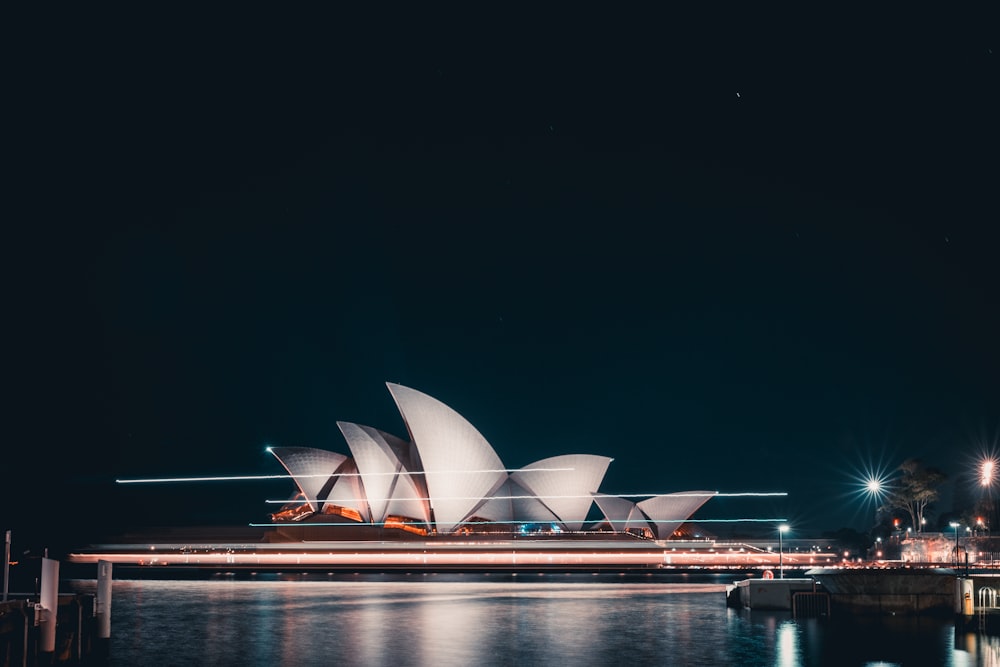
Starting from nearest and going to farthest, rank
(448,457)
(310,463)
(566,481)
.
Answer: (448,457) < (310,463) < (566,481)

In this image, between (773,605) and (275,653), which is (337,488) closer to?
(773,605)

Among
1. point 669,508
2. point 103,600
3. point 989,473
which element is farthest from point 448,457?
point 103,600

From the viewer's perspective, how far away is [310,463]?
9125cm

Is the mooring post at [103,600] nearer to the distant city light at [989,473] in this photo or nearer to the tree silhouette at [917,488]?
the distant city light at [989,473]

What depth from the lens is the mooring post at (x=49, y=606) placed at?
29141 mm

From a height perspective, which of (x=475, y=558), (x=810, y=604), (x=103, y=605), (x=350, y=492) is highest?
(x=350, y=492)

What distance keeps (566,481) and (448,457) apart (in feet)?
50.6

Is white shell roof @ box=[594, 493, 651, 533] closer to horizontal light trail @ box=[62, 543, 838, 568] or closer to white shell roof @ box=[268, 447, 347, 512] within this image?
horizontal light trail @ box=[62, 543, 838, 568]

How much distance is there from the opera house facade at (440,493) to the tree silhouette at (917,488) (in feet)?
59.9

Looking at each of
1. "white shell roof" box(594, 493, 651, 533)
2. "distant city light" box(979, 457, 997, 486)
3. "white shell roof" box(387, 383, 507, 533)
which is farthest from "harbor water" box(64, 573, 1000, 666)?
"white shell roof" box(594, 493, 651, 533)

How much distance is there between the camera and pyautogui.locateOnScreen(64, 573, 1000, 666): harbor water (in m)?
32.5

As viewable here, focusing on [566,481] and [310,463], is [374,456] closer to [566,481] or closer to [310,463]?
[310,463]

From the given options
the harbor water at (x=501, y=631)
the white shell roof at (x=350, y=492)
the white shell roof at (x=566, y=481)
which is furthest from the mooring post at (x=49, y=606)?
the white shell roof at (x=566, y=481)

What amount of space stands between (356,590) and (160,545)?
49.2 meters
